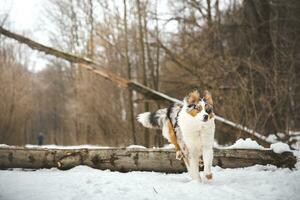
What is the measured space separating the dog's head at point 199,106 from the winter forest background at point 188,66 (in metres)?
4.87

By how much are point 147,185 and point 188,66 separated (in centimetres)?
1079

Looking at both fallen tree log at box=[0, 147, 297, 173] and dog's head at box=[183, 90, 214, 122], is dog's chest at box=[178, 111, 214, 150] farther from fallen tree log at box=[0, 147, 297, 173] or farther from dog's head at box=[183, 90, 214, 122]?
fallen tree log at box=[0, 147, 297, 173]

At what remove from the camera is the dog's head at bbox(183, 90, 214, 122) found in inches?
211

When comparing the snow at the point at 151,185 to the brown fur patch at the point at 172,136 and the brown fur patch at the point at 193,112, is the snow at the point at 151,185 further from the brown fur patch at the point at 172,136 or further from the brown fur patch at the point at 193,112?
the brown fur patch at the point at 193,112

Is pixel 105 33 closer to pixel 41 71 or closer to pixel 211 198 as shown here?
pixel 211 198

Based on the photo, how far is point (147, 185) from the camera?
5.26 meters

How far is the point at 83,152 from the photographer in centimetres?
682

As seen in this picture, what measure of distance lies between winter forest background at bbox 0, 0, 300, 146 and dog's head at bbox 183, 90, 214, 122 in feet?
16.0

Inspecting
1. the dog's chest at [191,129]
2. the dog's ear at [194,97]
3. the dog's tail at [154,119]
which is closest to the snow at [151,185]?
the dog's chest at [191,129]

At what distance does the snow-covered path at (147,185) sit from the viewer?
4.51 m

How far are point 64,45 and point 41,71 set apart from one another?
76.0 feet

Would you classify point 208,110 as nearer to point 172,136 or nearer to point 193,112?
point 193,112

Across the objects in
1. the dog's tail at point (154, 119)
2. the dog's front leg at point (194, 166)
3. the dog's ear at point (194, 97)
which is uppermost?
the dog's ear at point (194, 97)

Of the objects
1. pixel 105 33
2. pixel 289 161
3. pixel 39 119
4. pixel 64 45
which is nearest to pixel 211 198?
pixel 289 161
